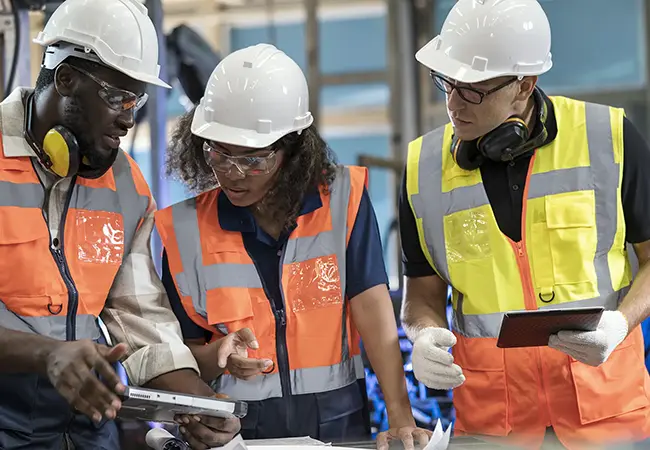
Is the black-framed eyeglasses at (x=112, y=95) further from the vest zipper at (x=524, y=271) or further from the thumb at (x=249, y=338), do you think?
the vest zipper at (x=524, y=271)

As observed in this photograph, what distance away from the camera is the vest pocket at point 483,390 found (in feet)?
8.30

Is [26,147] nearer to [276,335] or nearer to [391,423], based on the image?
[276,335]

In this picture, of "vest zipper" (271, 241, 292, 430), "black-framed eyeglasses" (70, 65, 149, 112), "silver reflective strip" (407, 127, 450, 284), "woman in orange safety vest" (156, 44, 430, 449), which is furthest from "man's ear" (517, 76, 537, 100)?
"black-framed eyeglasses" (70, 65, 149, 112)

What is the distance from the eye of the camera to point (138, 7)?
2.59m

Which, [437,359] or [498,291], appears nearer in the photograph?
[437,359]

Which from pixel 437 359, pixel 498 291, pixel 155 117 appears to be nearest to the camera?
pixel 437 359

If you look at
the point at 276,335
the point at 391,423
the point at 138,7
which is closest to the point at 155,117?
the point at 138,7

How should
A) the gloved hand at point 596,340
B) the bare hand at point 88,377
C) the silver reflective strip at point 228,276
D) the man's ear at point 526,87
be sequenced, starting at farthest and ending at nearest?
the man's ear at point 526,87 → the silver reflective strip at point 228,276 → the gloved hand at point 596,340 → the bare hand at point 88,377

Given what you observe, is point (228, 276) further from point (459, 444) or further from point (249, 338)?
point (459, 444)

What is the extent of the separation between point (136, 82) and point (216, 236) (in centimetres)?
48

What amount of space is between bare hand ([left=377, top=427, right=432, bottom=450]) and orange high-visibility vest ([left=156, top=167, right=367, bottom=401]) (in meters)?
0.25

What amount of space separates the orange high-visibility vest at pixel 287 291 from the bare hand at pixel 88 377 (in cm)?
58

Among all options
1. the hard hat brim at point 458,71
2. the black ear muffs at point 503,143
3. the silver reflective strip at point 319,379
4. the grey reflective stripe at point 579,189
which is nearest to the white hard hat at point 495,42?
the hard hat brim at point 458,71

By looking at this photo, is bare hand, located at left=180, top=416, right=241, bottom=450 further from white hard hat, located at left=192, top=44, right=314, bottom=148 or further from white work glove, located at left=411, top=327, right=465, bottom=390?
white hard hat, located at left=192, top=44, right=314, bottom=148
